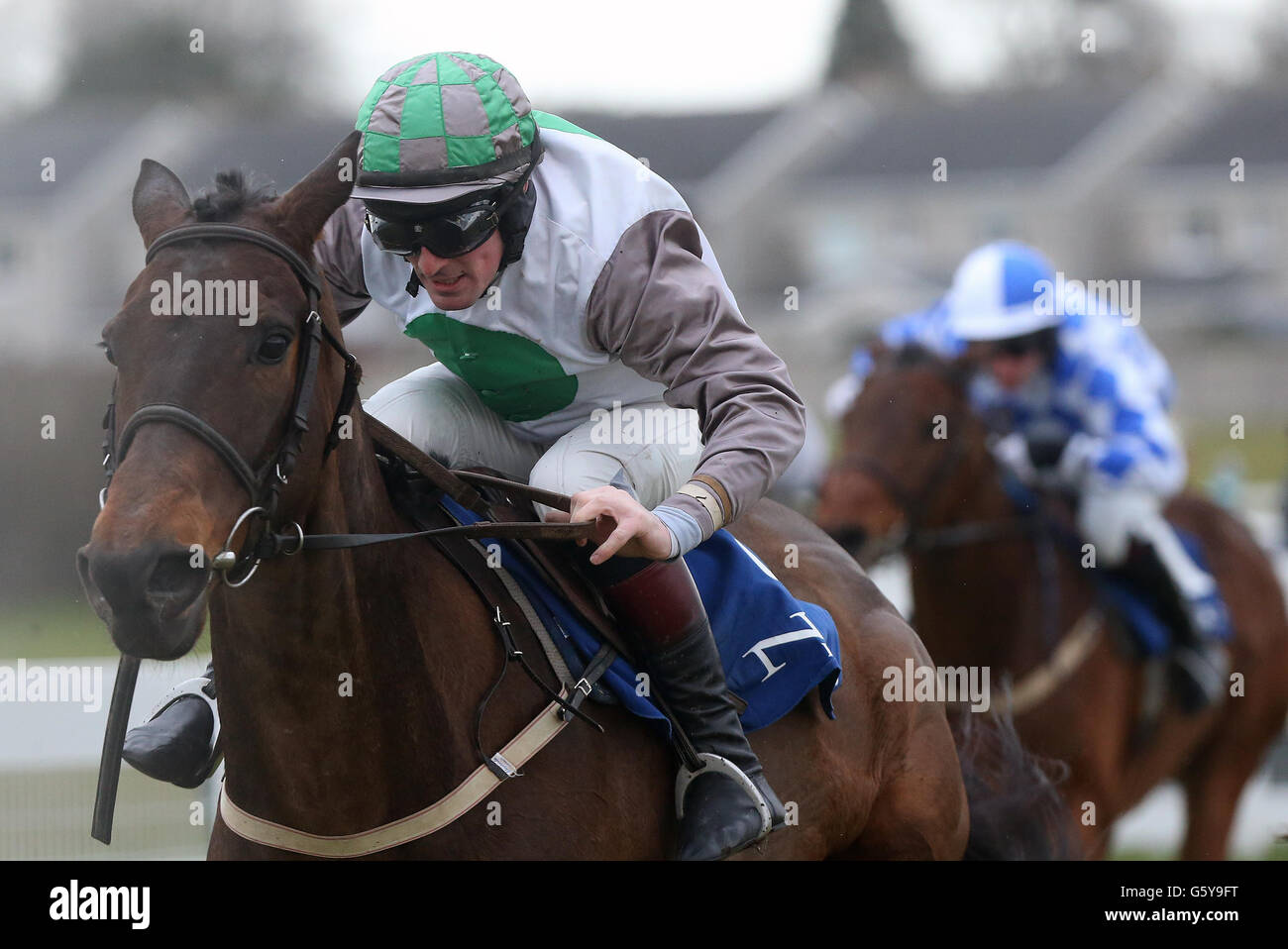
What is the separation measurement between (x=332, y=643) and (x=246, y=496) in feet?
1.15

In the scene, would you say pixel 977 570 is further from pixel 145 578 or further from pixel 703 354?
pixel 145 578

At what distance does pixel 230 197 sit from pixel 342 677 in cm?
78

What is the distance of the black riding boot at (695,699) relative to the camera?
2828mm

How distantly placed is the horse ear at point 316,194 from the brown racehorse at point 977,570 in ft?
11.7

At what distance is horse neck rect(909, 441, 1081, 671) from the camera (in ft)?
19.0

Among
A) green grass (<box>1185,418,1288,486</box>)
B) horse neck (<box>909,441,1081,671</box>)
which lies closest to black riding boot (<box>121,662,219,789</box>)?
horse neck (<box>909,441,1081,671</box>)

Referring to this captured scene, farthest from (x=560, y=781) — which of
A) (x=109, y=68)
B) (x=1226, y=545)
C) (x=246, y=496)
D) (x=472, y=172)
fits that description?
(x=109, y=68)

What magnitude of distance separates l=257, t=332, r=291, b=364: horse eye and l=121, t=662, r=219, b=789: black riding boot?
0.71 meters

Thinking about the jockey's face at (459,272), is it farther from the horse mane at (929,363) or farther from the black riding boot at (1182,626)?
the black riding boot at (1182,626)

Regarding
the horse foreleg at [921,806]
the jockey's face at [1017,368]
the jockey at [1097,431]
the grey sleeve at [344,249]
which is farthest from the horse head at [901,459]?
the grey sleeve at [344,249]

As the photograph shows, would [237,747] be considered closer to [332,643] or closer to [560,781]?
[332,643]

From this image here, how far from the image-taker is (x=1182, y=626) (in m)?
6.12

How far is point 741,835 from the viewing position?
2807 mm

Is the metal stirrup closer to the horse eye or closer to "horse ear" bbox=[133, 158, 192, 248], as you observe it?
the horse eye
